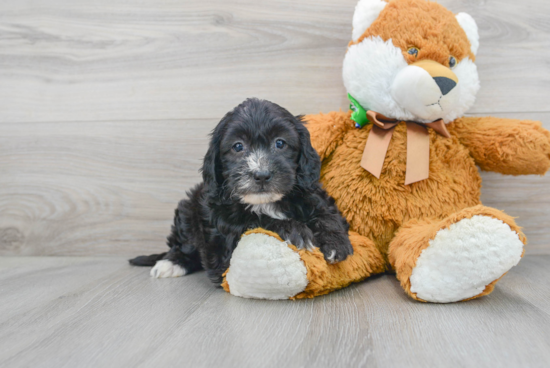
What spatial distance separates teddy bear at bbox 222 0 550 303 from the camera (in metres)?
1.47

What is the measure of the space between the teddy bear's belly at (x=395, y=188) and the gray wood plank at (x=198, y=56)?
0.45 metres

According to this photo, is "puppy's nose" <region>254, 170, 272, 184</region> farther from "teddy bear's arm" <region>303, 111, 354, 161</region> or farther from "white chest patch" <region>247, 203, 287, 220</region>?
"teddy bear's arm" <region>303, 111, 354, 161</region>

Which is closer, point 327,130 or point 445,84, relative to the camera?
point 445,84

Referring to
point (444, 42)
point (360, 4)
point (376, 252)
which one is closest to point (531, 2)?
point (444, 42)

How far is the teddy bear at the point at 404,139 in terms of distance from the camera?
4.83ft

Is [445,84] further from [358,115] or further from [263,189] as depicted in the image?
[263,189]

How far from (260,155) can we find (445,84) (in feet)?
2.35

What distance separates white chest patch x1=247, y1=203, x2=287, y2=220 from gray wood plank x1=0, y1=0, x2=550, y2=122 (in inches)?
28.4

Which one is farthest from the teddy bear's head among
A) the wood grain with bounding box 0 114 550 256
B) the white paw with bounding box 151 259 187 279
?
the white paw with bounding box 151 259 187 279

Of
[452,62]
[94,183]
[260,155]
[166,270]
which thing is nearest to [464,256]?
[260,155]

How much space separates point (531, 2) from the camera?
188 cm

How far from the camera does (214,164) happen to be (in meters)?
1.39

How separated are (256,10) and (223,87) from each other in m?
0.40

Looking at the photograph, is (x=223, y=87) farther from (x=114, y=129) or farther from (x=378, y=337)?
(x=378, y=337)
